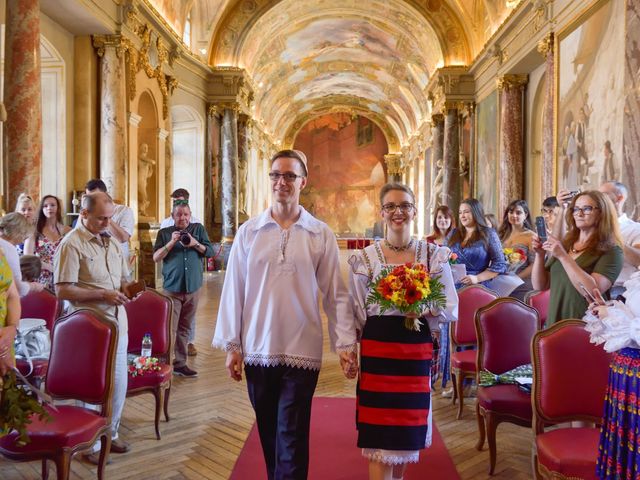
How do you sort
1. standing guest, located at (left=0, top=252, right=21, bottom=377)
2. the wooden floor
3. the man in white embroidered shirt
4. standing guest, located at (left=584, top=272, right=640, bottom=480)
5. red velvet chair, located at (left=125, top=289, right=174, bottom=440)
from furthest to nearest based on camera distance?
red velvet chair, located at (left=125, top=289, right=174, bottom=440)
the wooden floor
the man in white embroidered shirt
standing guest, located at (left=0, top=252, right=21, bottom=377)
standing guest, located at (left=584, top=272, right=640, bottom=480)

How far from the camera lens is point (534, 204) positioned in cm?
1301

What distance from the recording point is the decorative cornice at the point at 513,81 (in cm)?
1319

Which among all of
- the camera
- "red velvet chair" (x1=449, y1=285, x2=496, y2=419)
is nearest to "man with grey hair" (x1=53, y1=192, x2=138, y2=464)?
the camera

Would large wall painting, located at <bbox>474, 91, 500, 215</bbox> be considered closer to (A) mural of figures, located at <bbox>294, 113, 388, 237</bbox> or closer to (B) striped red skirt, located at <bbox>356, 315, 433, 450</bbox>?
(B) striped red skirt, located at <bbox>356, 315, 433, 450</bbox>

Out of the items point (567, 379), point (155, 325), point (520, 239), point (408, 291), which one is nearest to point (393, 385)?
point (408, 291)

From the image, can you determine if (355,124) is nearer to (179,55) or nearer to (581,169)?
(179,55)

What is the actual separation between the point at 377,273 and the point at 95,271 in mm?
2014

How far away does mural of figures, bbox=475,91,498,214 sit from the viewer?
47.3 feet

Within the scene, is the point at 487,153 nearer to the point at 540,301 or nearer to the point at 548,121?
the point at 548,121

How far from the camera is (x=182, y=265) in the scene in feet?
19.8

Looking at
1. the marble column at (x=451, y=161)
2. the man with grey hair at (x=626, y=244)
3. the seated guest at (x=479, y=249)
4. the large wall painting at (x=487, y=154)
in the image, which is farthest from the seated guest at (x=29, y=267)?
the marble column at (x=451, y=161)

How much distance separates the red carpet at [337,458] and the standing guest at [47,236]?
2702mm

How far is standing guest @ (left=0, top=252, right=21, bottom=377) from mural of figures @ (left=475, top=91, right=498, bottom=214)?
12.9m

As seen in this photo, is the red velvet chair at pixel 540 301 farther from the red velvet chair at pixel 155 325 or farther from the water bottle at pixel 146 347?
the water bottle at pixel 146 347
